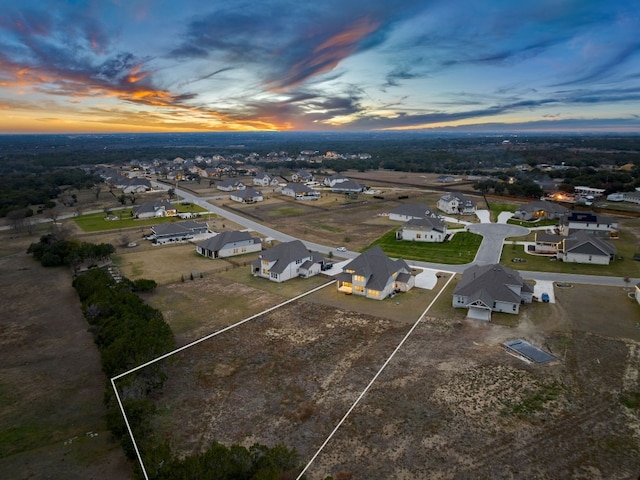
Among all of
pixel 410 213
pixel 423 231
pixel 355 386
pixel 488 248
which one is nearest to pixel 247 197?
pixel 410 213

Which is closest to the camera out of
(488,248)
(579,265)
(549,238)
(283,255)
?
(283,255)

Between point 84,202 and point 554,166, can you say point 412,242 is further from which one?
point 554,166

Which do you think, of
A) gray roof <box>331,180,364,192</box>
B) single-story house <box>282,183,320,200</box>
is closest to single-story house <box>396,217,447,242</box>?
single-story house <box>282,183,320,200</box>

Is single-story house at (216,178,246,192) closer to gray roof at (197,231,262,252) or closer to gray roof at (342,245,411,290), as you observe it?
gray roof at (197,231,262,252)

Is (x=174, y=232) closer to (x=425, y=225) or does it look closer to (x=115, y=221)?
(x=115, y=221)

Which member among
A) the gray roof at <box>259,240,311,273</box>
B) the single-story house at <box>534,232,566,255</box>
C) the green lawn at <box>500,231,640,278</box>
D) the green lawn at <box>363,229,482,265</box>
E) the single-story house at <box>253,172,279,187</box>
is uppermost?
the gray roof at <box>259,240,311,273</box>

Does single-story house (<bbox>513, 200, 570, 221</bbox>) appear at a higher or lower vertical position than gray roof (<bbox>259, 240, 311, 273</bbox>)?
lower

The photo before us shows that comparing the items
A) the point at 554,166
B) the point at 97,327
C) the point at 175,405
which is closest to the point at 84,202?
the point at 97,327
